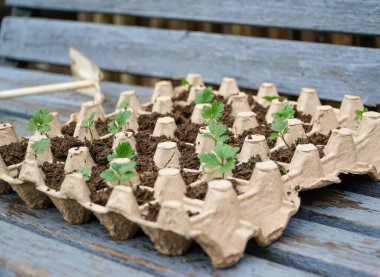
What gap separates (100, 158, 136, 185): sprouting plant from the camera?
138cm

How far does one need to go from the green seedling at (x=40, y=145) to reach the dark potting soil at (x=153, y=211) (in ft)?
1.23

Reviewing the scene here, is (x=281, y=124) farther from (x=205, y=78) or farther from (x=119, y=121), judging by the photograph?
(x=205, y=78)

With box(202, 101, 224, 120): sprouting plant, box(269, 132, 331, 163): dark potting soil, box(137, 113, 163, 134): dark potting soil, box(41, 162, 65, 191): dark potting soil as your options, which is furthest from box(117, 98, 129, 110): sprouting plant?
box(269, 132, 331, 163): dark potting soil

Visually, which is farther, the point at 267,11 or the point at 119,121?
the point at 267,11

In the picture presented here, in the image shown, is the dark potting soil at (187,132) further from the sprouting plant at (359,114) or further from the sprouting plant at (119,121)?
the sprouting plant at (359,114)

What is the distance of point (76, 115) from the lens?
1.97 meters

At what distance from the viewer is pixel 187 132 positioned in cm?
179

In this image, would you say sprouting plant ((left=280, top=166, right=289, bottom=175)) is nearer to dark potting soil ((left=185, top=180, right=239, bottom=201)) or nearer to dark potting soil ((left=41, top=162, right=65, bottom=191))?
dark potting soil ((left=185, top=180, right=239, bottom=201))

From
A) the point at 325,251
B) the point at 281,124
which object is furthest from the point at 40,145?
the point at 325,251

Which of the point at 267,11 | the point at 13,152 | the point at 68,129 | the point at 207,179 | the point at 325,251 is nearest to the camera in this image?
the point at 325,251

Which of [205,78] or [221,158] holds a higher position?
[221,158]

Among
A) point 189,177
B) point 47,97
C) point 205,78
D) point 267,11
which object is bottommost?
point 47,97

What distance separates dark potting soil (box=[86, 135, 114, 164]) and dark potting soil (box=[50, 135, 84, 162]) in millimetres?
34

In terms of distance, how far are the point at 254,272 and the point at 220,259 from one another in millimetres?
65
